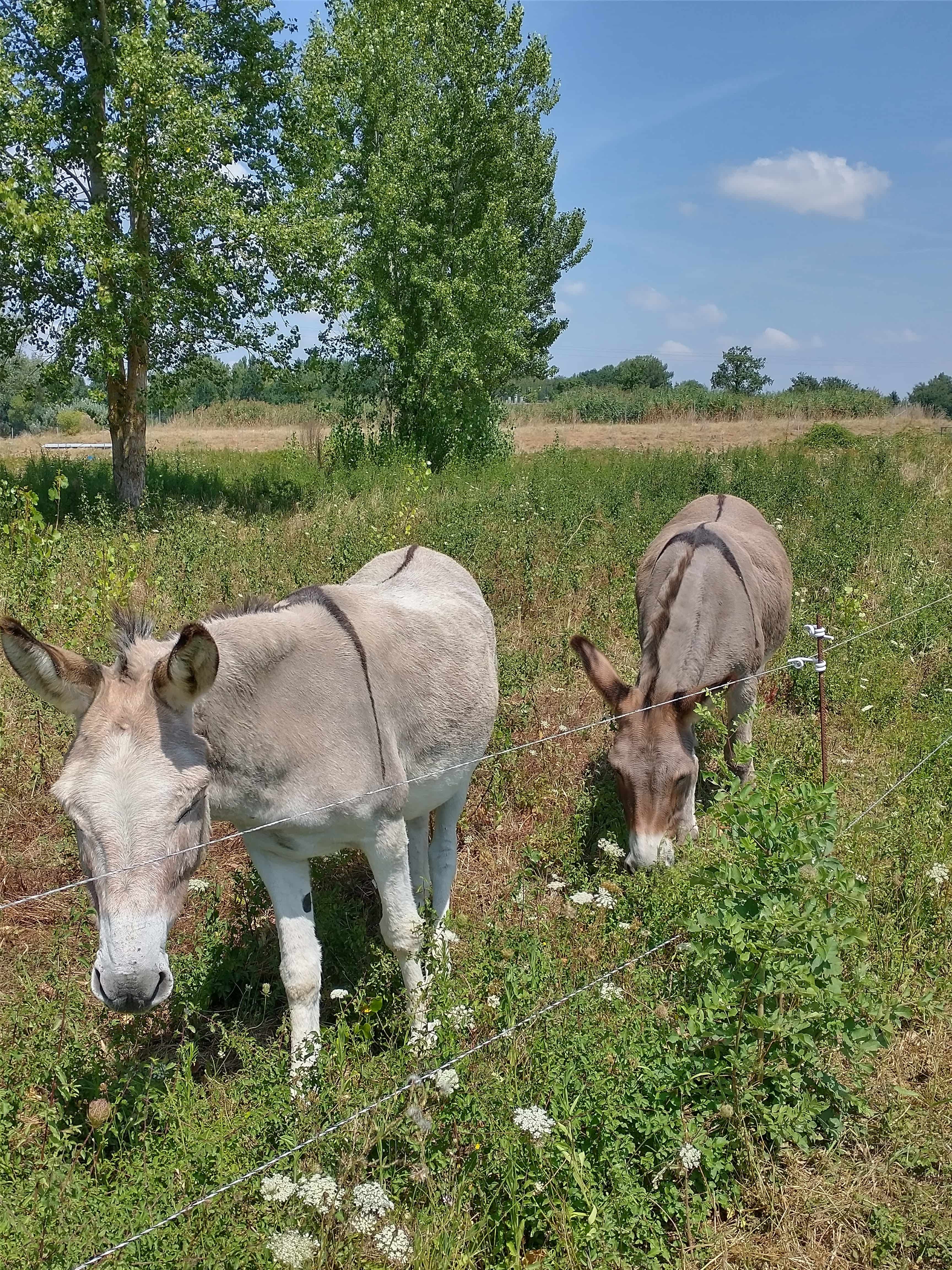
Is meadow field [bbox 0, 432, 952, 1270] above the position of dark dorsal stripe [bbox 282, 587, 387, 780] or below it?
below

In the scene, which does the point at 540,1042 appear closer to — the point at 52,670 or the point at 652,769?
the point at 652,769

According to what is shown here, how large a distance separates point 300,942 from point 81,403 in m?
51.0

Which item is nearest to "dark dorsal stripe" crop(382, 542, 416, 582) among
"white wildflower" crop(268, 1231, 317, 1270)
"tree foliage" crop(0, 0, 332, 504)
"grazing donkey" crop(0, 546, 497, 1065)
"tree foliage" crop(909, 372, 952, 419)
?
"grazing donkey" crop(0, 546, 497, 1065)

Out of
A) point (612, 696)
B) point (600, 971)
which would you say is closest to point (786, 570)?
point (612, 696)

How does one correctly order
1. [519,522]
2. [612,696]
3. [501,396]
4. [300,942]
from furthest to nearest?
[501,396] → [519,522] → [612,696] → [300,942]

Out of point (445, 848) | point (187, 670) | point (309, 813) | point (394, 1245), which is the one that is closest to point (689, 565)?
point (445, 848)

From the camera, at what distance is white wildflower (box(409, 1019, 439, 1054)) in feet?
8.36

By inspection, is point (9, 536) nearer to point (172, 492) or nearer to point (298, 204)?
point (172, 492)

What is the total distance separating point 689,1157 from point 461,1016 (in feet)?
2.52

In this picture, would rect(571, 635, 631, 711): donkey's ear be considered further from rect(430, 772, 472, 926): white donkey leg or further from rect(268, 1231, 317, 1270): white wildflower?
rect(268, 1231, 317, 1270): white wildflower

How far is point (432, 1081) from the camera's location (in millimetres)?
2529

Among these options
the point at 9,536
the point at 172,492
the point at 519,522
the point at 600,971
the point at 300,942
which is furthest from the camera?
the point at 172,492

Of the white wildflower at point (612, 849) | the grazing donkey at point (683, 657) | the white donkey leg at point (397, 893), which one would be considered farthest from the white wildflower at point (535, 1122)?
the white wildflower at point (612, 849)

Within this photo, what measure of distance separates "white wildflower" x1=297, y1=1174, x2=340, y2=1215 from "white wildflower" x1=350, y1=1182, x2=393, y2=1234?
0.19 feet
